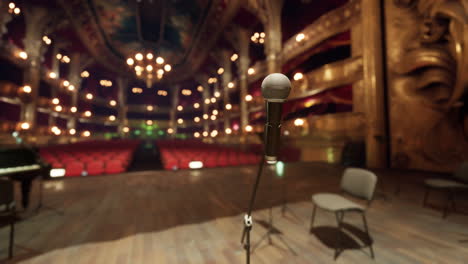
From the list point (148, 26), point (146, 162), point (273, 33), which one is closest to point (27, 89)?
point (146, 162)

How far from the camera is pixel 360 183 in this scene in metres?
2.38

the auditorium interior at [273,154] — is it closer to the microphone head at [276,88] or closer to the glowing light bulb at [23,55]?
the microphone head at [276,88]

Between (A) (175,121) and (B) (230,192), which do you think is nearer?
(B) (230,192)

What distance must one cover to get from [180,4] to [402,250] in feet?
60.6

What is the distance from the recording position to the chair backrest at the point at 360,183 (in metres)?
2.19

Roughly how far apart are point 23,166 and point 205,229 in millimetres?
3006

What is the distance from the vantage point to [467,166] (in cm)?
297

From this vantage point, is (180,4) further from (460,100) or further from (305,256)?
(305,256)

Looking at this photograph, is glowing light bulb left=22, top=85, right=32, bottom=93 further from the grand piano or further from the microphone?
the microphone

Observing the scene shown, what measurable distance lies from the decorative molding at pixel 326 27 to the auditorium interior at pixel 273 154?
0.19 ft

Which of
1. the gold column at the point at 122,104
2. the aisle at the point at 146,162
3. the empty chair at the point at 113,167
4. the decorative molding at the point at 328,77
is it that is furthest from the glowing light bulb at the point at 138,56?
the gold column at the point at 122,104

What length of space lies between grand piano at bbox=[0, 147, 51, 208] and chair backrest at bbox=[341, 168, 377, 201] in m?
4.56

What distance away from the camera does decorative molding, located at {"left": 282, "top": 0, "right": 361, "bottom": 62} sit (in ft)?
26.4

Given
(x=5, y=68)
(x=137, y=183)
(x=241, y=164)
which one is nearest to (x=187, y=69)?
(x=5, y=68)
